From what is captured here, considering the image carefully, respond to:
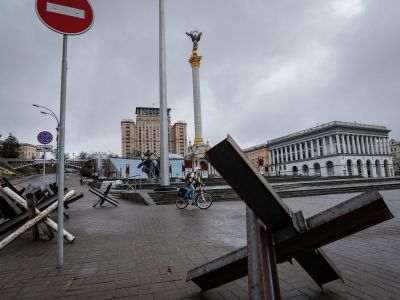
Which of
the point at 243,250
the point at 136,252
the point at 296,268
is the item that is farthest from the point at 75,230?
the point at 243,250

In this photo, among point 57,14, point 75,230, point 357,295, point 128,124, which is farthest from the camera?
point 128,124

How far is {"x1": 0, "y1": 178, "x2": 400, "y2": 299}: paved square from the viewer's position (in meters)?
2.44

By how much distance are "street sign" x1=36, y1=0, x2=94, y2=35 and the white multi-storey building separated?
261ft

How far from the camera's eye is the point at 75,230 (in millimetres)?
6148

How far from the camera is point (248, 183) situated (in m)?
1.45

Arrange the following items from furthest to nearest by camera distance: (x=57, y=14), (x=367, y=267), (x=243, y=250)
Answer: (x=57, y=14)
(x=367, y=267)
(x=243, y=250)

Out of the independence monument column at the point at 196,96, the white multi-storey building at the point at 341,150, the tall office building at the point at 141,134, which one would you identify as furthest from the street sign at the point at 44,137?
the tall office building at the point at 141,134

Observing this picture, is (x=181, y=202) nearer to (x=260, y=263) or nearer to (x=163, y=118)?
(x=163, y=118)

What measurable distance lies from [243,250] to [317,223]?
0.57 meters

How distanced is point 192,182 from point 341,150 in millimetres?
83031

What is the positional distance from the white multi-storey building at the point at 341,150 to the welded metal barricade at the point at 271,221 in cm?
8042

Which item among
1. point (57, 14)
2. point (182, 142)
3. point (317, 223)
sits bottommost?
point (317, 223)

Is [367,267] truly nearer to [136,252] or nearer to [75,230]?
[136,252]

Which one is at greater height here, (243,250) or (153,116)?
(153,116)
